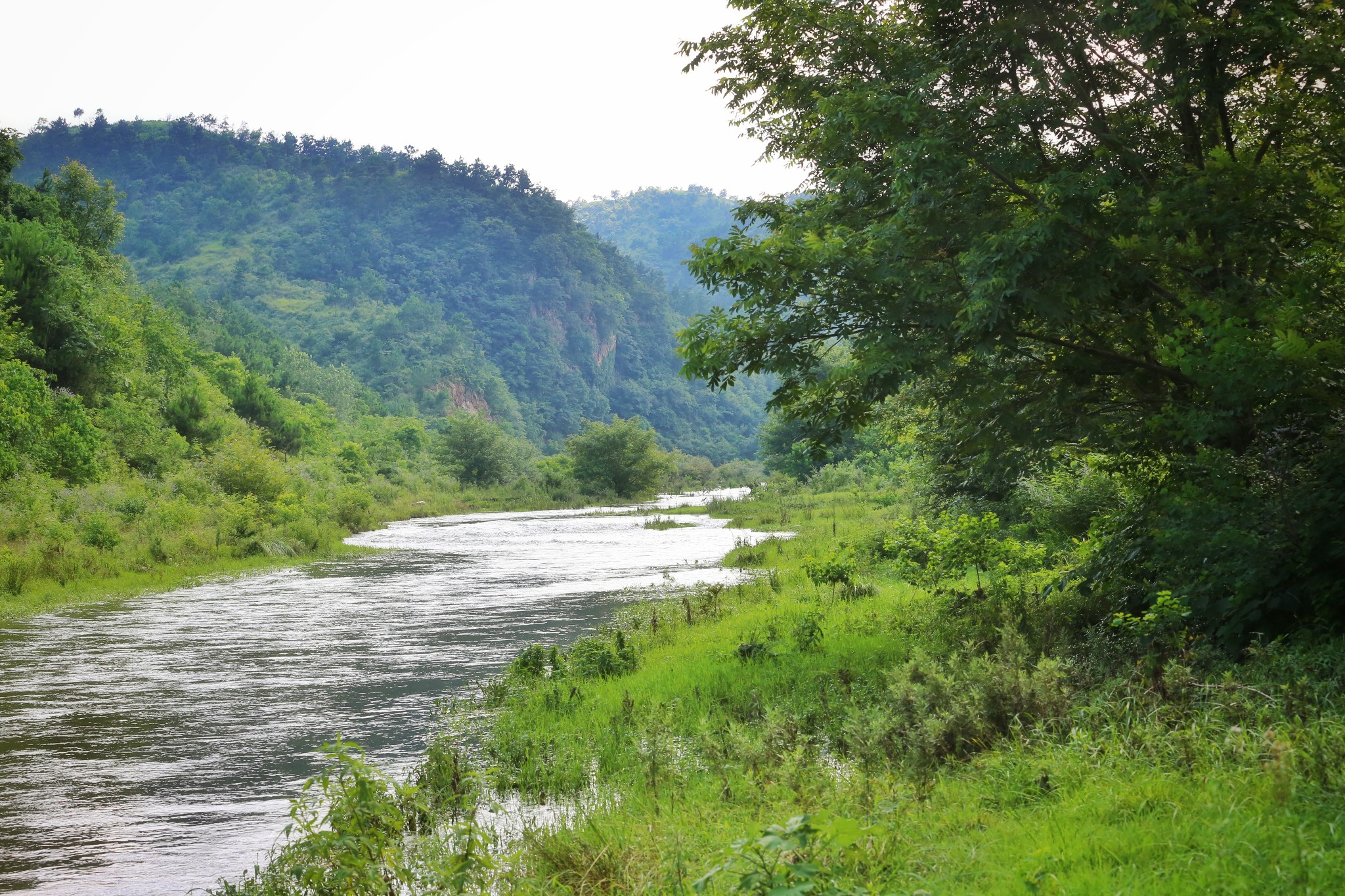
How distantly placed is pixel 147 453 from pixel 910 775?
1619 inches

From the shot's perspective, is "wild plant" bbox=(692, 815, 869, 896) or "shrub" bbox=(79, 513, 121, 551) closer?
"wild plant" bbox=(692, 815, 869, 896)

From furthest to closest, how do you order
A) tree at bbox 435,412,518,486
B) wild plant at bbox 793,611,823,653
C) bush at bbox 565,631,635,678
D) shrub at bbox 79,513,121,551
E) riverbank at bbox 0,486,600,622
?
tree at bbox 435,412,518,486
shrub at bbox 79,513,121,551
riverbank at bbox 0,486,600,622
bush at bbox 565,631,635,678
wild plant at bbox 793,611,823,653

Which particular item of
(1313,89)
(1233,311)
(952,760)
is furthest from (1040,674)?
(1313,89)

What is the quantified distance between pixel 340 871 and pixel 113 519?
84.8 ft

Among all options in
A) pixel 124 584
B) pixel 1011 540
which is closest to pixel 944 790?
pixel 1011 540

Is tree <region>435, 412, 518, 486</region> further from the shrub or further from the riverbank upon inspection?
the shrub

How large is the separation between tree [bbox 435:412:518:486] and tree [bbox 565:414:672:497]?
7370mm

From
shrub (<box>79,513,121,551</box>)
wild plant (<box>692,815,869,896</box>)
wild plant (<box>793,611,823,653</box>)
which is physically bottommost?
wild plant (<box>793,611,823,653</box>)

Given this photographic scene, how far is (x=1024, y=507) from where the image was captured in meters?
16.4

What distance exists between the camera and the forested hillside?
425ft

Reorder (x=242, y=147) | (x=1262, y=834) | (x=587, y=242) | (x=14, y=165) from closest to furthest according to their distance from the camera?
(x=1262, y=834), (x=14, y=165), (x=242, y=147), (x=587, y=242)

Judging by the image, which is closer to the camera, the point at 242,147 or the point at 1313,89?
the point at 1313,89

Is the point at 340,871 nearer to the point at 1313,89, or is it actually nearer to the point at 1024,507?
the point at 1313,89

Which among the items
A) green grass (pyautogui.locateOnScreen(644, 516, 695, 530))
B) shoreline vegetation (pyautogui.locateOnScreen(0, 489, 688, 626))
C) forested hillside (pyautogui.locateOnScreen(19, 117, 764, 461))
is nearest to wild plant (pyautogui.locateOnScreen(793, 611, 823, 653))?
shoreline vegetation (pyautogui.locateOnScreen(0, 489, 688, 626))
